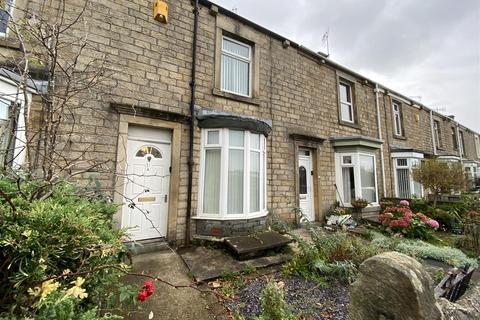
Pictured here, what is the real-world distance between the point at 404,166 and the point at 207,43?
34.4 ft

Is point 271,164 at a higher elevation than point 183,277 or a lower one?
higher

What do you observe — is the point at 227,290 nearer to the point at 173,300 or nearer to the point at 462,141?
the point at 173,300

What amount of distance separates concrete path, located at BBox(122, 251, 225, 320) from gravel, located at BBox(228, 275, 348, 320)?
362mm

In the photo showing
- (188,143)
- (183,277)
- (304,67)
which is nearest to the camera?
(183,277)

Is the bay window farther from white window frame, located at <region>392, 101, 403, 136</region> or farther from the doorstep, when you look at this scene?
the doorstep

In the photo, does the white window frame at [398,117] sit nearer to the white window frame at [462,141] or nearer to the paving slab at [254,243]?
the white window frame at [462,141]

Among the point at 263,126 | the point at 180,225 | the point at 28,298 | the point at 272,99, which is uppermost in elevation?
the point at 272,99

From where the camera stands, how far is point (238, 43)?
6.86 meters

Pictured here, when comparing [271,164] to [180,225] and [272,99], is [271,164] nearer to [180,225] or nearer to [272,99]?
[272,99]

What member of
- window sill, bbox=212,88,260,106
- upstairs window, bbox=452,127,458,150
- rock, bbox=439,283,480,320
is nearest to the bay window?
window sill, bbox=212,88,260,106

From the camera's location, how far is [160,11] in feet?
17.1

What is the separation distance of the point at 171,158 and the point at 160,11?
3449mm

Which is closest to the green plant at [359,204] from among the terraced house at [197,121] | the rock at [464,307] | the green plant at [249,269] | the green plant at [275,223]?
the terraced house at [197,121]

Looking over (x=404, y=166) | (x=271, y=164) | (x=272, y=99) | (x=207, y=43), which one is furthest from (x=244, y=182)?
(x=404, y=166)
